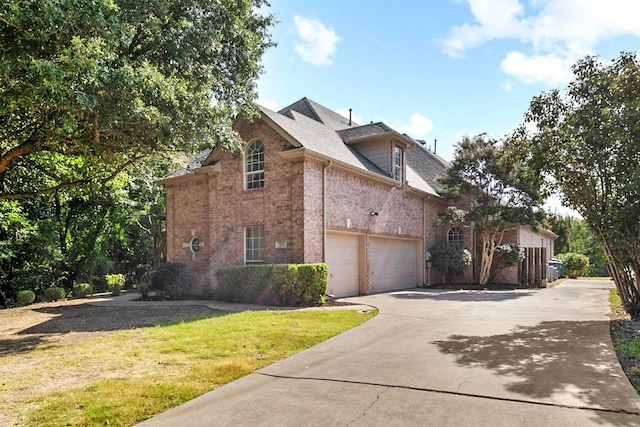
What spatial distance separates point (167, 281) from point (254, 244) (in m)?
3.71

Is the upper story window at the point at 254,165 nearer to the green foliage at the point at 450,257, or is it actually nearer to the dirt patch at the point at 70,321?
the dirt patch at the point at 70,321

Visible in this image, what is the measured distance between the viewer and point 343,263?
14844mm

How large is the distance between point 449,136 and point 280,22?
34.7 feet

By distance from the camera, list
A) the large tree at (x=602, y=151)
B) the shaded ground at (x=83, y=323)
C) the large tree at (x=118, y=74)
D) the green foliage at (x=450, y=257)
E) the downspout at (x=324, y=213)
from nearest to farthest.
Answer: the large tree at (x=118, y=74) → the shaded ground at (x=83, y=323) → the large tree at (x=602, y=151) → the downspout at (x=324, y=213) → the green foliage at (x=450, y=257)

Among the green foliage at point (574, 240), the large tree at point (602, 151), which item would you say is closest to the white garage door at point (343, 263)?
the large tree at point (602, 151)

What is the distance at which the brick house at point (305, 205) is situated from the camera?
43.5 ft

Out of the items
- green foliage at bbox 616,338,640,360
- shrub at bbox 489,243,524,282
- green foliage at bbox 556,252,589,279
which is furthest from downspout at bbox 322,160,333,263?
green foliage at bbox 556,252,589,279

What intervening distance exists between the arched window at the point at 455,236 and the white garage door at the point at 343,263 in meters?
8.05

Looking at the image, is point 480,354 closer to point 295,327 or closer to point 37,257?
point 295,327

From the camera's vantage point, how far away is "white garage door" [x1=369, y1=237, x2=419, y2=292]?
16531mm

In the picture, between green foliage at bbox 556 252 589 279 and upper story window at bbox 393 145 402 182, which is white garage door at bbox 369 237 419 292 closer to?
upper story window at bbox 393 145 402 182

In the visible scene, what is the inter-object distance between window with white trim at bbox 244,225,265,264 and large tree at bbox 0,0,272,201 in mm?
3573

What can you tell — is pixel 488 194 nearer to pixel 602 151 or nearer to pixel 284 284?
pixel 602 151

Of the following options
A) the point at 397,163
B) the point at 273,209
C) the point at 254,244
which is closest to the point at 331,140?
the point at 397,163
